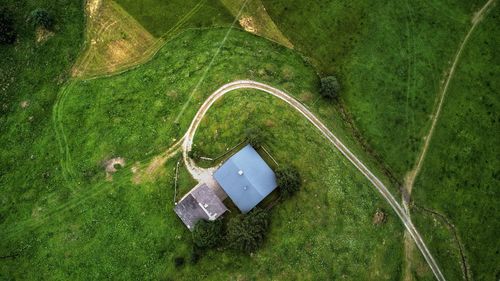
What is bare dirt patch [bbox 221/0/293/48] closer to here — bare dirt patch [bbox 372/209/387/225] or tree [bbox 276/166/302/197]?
tree [bbox 276/166/302/197]

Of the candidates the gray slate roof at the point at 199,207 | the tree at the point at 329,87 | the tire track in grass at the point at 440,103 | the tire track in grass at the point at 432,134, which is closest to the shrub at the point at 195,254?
the gray slate roof at the point at 199,207

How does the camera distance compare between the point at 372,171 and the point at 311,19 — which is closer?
the point at 372,171

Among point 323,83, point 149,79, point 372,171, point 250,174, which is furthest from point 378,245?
point 149,79

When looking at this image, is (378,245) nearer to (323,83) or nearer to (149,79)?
(323,83)

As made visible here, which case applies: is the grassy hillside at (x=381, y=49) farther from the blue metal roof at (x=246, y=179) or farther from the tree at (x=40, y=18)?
the tree at (x=40, y=18)

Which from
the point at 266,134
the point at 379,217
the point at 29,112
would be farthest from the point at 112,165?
the point at 379,217

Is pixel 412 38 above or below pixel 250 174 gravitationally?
above

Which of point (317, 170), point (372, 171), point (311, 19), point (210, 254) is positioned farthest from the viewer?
point (311, 19)
